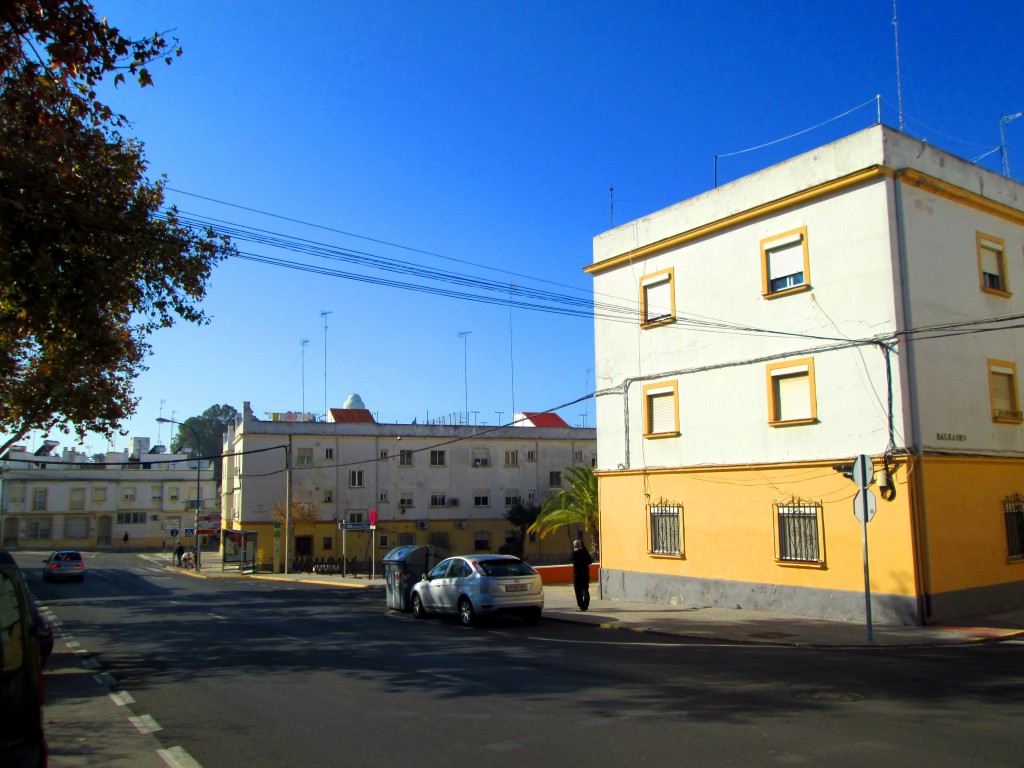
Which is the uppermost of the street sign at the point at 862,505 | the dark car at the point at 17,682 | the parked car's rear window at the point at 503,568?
the street sign at the point at 862,505

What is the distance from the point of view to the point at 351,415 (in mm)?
55938

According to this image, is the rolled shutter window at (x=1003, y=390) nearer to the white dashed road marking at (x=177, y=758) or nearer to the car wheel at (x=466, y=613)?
the car wheel at (x=466, y=613)

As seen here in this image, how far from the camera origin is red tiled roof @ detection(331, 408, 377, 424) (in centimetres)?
5519

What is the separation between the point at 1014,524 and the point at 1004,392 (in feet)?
9.88

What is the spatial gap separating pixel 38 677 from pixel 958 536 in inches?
649

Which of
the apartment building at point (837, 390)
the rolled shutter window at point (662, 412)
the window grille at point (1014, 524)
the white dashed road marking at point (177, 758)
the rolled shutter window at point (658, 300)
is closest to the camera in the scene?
the white dashed road marking at point (177, 758)

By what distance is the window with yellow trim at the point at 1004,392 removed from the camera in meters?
18.3

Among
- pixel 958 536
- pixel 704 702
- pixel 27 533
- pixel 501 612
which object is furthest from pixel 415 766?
pixel 27 533

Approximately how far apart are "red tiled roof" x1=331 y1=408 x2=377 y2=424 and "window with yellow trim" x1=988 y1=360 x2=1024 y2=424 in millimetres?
41585

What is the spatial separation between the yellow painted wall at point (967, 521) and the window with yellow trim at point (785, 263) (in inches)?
189

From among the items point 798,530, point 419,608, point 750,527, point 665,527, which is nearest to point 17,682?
point 419,608

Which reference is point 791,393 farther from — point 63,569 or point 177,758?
point 63,569

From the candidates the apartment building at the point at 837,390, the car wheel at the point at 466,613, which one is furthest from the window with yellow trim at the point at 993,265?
the car wheel at the point at 466,613

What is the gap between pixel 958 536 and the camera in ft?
53.9
